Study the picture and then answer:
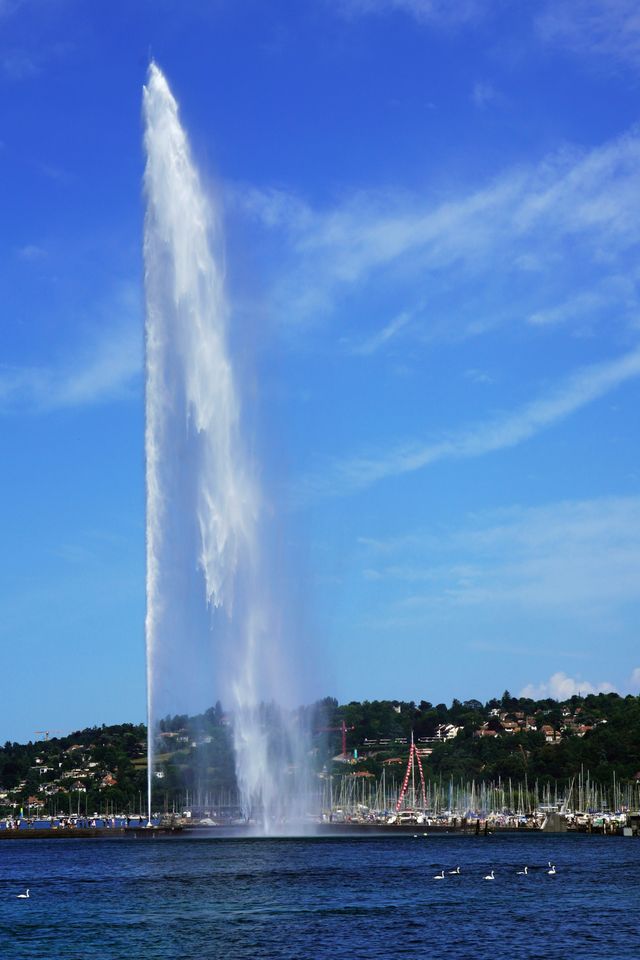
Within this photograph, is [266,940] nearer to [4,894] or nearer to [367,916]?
[367,916]

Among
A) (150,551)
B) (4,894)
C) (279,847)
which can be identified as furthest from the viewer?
(279,847)

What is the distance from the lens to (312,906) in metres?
58.4

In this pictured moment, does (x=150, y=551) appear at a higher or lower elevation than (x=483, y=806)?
higher

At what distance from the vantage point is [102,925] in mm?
52812

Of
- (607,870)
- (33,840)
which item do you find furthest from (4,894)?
(33,840)

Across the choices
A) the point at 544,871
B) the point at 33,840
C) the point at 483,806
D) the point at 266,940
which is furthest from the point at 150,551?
the point at 483,806

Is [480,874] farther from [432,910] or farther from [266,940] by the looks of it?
[266,940]

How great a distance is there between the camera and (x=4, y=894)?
223ft

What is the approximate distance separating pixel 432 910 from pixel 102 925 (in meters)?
14.8

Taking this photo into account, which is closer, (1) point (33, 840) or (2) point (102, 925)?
(2) point (102, 925)

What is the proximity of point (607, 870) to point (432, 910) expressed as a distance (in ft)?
103

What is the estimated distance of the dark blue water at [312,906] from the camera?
151 feet

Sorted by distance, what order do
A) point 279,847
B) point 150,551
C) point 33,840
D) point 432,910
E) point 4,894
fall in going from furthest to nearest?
1. point 33,840
2. point 279,847
3. point 150,551
4. point 4,894
5. point 432,910

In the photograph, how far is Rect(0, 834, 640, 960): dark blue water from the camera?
1813 inches
